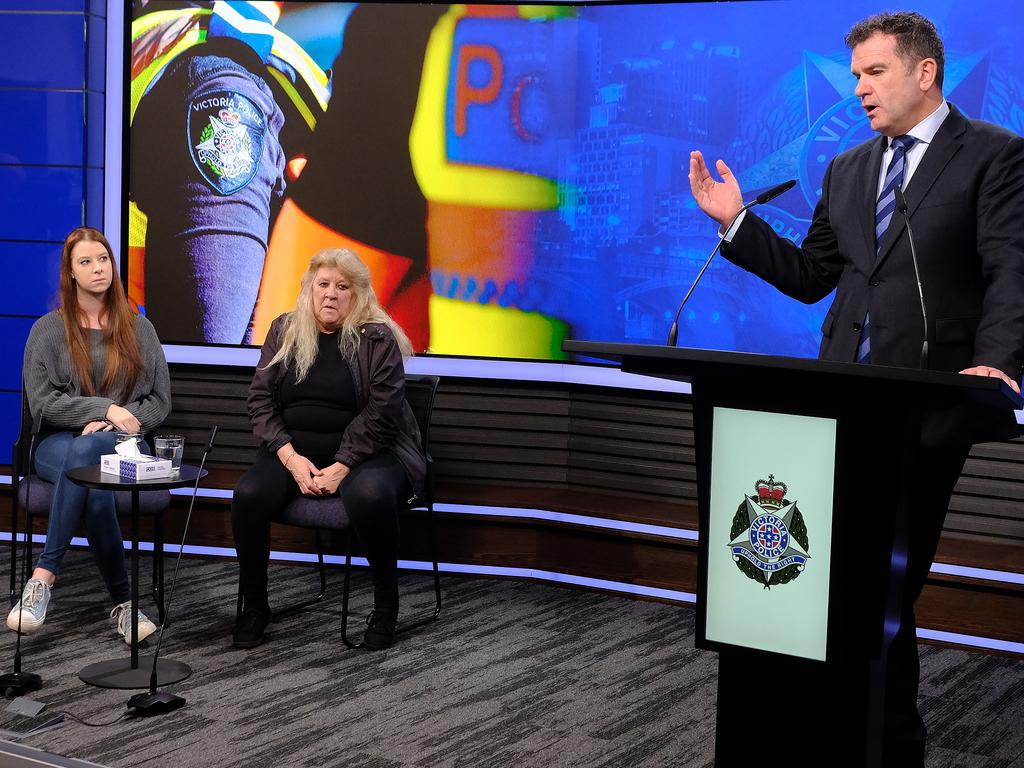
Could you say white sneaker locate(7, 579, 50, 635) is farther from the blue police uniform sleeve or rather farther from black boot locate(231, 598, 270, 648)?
the blue police uniform sleeve

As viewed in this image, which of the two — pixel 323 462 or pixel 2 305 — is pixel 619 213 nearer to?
pixel 323 462

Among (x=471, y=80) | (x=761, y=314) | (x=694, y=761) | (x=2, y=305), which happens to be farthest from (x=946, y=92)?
(x=2, y=305)

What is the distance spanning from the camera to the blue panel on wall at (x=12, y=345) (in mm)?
5172

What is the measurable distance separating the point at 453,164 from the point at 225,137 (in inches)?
42.2

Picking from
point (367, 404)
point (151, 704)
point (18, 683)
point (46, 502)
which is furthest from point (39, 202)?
point (151, 704)

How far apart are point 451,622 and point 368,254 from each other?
179 cm

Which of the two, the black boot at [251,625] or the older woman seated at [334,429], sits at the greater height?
the older woman seated at [334,429]

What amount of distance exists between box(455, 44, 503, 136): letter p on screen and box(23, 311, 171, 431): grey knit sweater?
1.77m

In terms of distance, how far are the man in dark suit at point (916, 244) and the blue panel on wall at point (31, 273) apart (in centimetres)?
370

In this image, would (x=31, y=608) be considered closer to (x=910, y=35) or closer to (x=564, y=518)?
(x=564, y=518)

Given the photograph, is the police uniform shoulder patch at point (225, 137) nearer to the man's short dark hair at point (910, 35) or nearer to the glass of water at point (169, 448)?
the glass of water at point (169, 448)

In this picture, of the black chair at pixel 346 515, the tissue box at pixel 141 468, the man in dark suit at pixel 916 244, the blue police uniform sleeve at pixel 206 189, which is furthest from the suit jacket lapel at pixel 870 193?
the blue police uniform sleeve at pixel 206 189

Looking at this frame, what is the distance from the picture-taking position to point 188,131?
516 centimetres

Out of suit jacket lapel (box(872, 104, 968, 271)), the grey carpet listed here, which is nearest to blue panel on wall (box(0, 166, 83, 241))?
the grey carpet
